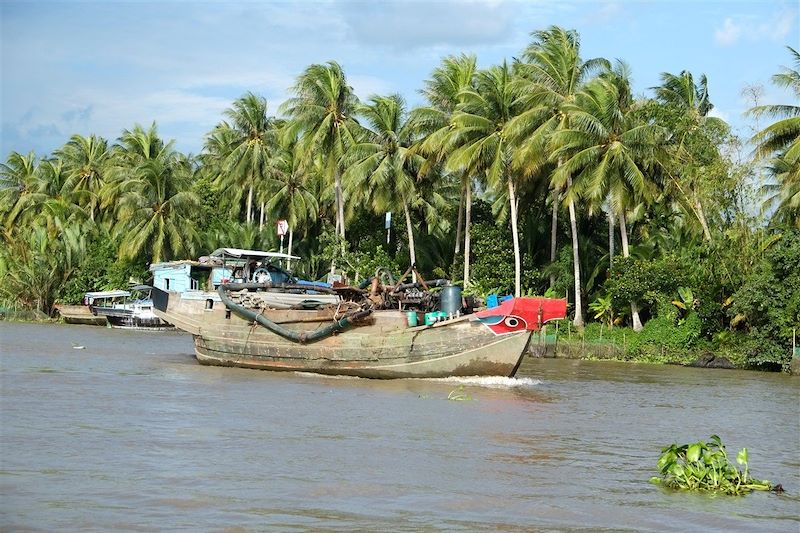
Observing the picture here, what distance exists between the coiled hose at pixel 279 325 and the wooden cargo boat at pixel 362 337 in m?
0.02

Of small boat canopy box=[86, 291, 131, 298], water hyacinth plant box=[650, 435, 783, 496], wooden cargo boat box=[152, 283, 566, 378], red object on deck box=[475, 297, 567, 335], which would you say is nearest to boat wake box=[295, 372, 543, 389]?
wooden cargo boat box=[152, 283, 566, 378]

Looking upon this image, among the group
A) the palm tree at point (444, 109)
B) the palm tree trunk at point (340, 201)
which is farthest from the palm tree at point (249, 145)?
the palm tree at point (444, 109)

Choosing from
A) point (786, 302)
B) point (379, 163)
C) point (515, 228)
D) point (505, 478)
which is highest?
point (379, 163)

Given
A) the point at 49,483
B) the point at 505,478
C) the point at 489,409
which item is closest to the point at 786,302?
the point at 489,409

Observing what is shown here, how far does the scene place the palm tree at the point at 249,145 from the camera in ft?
162

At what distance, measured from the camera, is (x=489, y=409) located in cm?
1680

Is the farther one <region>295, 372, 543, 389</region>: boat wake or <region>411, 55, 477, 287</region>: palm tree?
<region>411, 55, 477, 287</region>: palm tree

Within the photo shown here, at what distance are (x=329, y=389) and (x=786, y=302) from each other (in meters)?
14.5

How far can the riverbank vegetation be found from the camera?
31.5 meters

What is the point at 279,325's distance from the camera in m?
22.6

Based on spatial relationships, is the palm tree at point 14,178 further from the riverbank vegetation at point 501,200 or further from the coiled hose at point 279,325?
the coiled hose at point 279,325

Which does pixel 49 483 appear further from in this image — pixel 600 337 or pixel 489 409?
pixel 600 337

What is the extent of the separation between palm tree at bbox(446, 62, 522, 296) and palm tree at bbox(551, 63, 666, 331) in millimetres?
2592

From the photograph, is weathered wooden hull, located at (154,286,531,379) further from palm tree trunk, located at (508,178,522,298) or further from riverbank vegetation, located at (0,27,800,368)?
palm tree trunk, located at (508,178,522,298)
